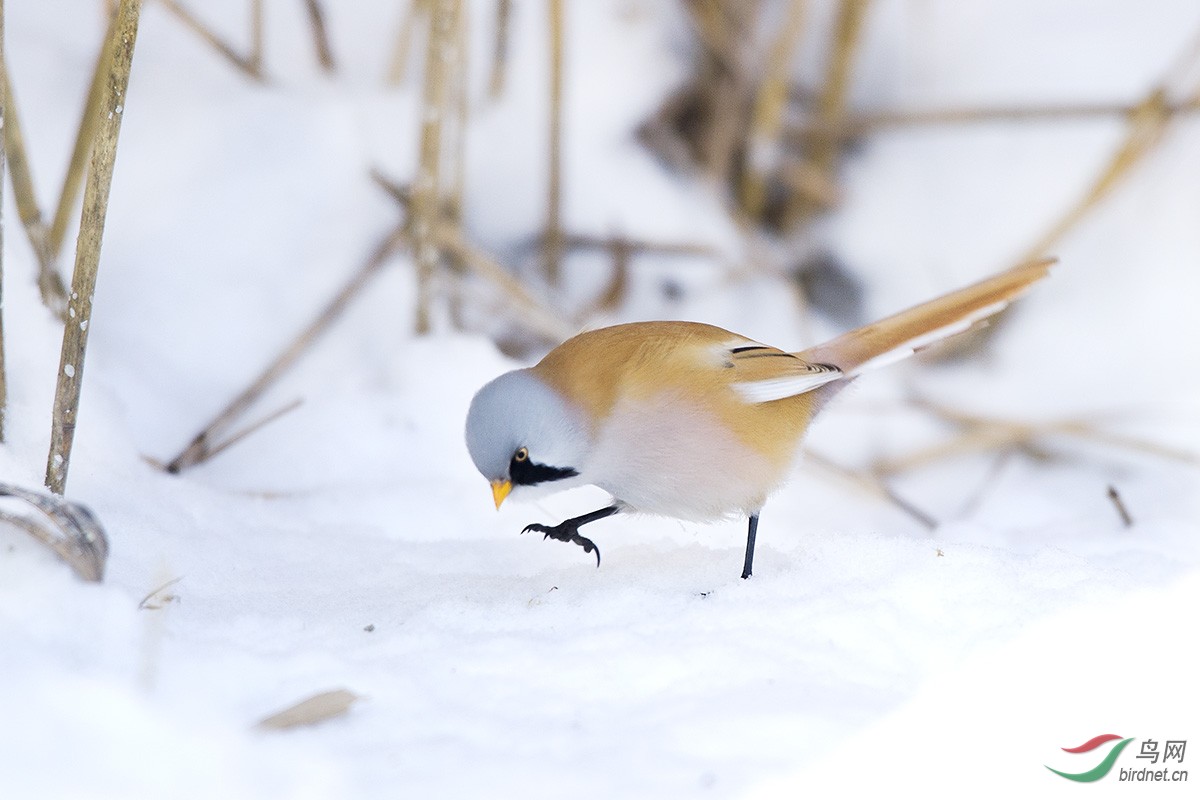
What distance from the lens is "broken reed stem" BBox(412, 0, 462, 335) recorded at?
2777mm

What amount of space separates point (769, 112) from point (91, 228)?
2593 millimetres

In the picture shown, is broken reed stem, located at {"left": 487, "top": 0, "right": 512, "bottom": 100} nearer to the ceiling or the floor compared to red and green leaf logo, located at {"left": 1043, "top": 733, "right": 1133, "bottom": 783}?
nearer to the ceiling

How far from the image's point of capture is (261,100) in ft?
11.2

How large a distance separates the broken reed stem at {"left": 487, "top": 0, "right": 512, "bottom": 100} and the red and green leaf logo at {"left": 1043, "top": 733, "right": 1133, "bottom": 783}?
9.04 feet

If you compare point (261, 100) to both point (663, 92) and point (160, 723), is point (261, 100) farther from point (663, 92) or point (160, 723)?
point (160, 723)

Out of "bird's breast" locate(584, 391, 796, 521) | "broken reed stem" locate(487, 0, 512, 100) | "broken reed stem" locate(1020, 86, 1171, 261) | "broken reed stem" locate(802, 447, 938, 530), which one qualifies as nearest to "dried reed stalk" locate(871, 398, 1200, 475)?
"broken reed stem" locate(802, 447, 938, 530)

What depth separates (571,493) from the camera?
287 cm

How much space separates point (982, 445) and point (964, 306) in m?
1.36

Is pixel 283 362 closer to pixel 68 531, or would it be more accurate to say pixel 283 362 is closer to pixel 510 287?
pixel 510 287

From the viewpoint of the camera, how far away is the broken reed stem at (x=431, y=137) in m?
2.78

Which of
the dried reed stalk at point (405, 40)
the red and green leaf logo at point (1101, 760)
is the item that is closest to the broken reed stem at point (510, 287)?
the dried reed stalk at point (405, 40)

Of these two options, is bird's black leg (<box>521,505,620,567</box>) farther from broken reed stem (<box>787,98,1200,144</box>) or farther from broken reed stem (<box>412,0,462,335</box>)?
broken reed stem (<box>787,98,1200,144</box>)

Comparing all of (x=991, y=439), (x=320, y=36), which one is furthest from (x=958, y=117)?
(x=320, y=36)

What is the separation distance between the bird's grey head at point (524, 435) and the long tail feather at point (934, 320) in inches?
25.2
